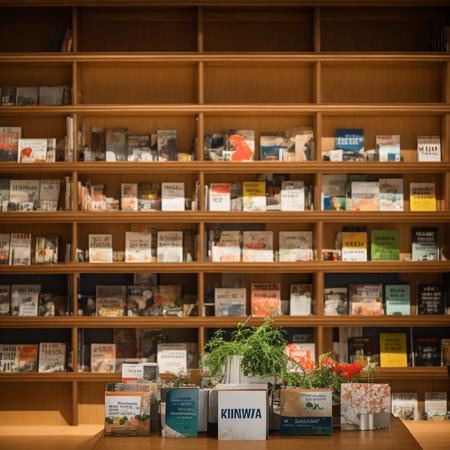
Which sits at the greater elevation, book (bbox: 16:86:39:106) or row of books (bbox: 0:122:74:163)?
book (bbox: 16:86:39:106)

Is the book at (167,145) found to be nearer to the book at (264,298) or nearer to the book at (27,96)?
the book at (27,96)

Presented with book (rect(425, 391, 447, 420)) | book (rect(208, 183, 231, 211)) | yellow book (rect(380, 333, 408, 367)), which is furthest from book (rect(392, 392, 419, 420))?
book (rect(208, 183, 231, 211))

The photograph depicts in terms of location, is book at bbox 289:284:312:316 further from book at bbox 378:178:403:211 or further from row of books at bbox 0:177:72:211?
row of books at bbox 0:177:72:211

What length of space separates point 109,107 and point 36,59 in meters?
0.61

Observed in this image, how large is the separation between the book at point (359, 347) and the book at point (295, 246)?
654 mm

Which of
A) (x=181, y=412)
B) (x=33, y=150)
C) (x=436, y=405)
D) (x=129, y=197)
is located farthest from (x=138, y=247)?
(x=181, y=412)

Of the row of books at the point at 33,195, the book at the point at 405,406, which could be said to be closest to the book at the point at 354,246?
the book at the point at 405,406

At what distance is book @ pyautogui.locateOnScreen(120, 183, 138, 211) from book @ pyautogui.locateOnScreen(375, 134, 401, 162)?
5.66 feet

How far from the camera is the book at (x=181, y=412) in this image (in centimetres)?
394

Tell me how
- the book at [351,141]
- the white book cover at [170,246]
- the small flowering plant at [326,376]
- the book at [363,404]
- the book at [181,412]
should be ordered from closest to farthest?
1. the book at [181,412]
2. the book at [363,404]
3. the small flowering plant at [326,376]
4. the white book cover at [170,246]
5. the book at [351,141]

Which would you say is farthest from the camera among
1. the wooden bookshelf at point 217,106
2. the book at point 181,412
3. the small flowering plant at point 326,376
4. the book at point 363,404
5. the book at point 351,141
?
the book at point 351,141

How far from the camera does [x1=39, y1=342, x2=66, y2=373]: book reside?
6297 millimetres

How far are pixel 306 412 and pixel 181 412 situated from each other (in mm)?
544

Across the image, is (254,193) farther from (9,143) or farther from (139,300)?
(9,143)
